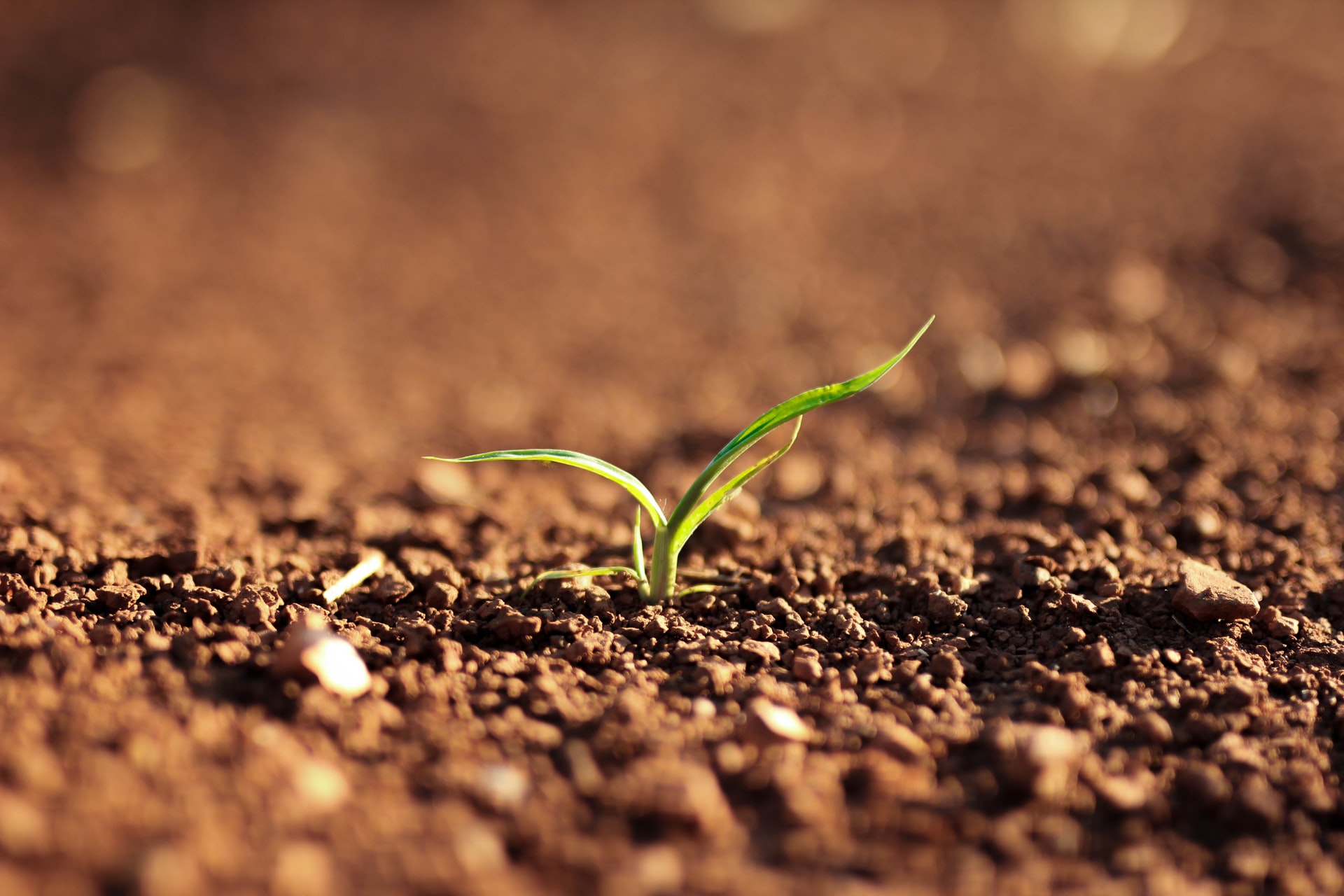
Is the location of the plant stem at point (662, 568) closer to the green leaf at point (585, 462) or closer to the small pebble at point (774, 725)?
the green leaf at point (585, 462)

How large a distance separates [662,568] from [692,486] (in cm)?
14

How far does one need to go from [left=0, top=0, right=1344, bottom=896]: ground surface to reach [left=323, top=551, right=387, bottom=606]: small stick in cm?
3

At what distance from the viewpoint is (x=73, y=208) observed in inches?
140

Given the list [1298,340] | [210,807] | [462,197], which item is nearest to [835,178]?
[462,197]

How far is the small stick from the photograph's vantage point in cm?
126

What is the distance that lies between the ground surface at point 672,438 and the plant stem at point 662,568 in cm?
4

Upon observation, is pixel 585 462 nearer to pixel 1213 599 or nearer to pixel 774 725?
pixel 774 725

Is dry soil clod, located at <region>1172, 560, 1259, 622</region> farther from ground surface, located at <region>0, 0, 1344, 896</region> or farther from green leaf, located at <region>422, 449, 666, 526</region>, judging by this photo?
green leaf, located at <region>422, 449, 666, 526</region>

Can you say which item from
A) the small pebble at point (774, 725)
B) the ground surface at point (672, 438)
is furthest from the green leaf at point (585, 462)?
the small pebble at point (774, 725)

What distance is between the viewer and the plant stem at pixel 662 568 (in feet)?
3.93

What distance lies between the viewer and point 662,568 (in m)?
1.23

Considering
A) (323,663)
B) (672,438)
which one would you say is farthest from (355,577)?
(672,438)

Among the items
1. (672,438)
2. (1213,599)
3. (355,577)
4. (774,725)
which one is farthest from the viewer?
(672,438)

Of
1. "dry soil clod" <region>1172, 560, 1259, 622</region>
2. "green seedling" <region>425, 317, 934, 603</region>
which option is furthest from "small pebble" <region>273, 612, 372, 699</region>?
"dry soil clod" <region>1172, 560, 1259, 622</region>
